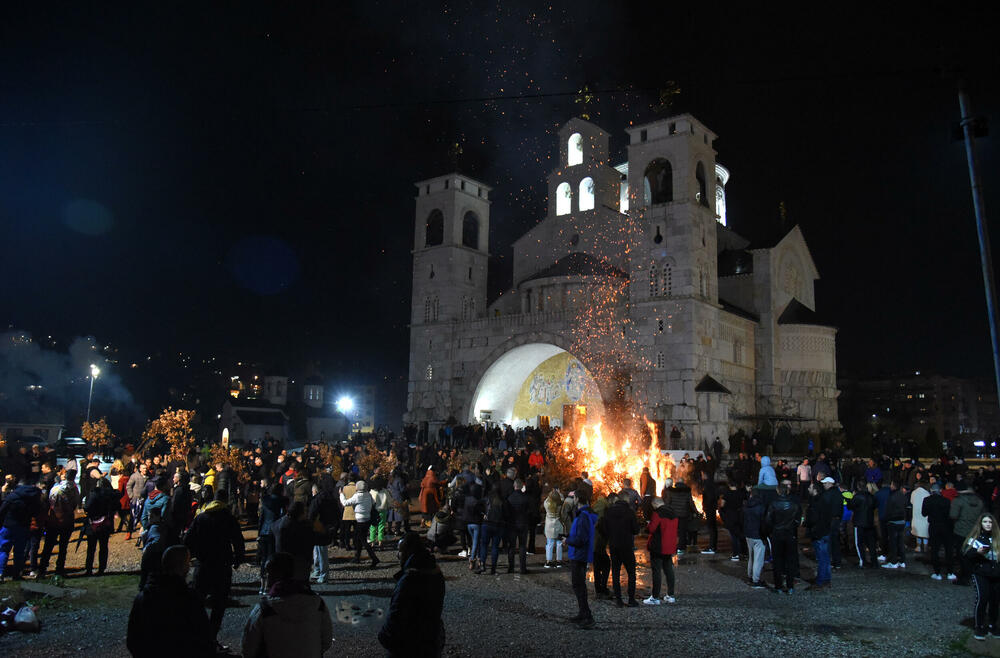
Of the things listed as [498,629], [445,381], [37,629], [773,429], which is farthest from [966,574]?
[445,381]

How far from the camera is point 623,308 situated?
31594mm

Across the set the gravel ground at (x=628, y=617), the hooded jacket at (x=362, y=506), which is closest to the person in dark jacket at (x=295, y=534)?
the gravel ground at (x=628, y=617)

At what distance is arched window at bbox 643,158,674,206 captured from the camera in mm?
31688

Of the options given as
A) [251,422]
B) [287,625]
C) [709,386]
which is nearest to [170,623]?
[287,625]

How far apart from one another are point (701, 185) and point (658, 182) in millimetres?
2097

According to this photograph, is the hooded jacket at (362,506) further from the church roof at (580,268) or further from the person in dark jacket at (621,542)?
the church roof at (580,268)

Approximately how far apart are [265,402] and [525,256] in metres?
23.5

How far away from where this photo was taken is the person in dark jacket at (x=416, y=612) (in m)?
4.51

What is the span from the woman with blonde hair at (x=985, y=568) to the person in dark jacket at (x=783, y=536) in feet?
7.99

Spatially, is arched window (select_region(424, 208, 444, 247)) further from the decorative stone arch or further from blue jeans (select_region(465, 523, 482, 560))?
blue jeans (select_region(465, 523, 482, 560))

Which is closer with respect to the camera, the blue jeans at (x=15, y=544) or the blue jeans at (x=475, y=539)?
the blue jeans at (x=15, y=544)

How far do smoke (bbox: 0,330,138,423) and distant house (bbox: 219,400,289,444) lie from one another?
7.96m

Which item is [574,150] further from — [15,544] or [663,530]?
[15,544]

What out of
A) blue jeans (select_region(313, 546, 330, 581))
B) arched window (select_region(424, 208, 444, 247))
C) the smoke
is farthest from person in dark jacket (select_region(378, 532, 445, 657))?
the smoke
